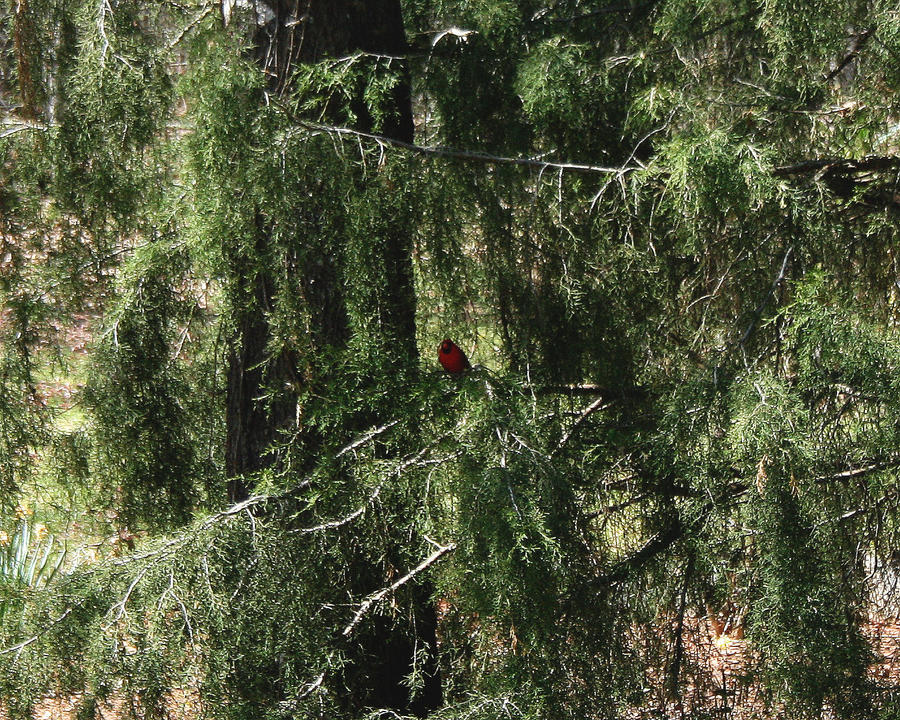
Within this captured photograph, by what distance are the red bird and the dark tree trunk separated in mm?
154

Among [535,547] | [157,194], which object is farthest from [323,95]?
[535,547]

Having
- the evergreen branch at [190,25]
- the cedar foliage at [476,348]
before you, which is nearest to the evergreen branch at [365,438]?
the cedar foliage at [476,348]

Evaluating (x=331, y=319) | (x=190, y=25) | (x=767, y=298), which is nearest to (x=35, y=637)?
(x=331, y=319)

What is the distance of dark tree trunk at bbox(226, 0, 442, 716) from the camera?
346 centimetres

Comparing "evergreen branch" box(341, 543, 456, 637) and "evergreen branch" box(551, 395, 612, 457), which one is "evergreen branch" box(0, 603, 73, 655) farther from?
"evergreen branch" box(551, 395, 612, 457)

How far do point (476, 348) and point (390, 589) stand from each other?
87 cm

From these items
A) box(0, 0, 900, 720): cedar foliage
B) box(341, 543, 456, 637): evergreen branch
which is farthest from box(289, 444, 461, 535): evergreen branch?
box(341, 543, 456, 637): evergreen branch

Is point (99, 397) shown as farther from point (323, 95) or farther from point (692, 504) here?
point (692, 504)

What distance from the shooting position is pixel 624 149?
11.9 ft

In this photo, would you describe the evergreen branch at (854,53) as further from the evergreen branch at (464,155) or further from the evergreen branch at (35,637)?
the evergreen branch at (35,637)

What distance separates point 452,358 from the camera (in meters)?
3.66

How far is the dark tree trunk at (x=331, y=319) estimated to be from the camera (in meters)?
3.46

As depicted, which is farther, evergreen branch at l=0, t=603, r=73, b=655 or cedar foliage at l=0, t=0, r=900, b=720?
evergreen branch at l=0, t=603, r=73, b=655

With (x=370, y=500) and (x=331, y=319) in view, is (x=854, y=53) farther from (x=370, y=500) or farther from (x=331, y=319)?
(x=370, y=500)
